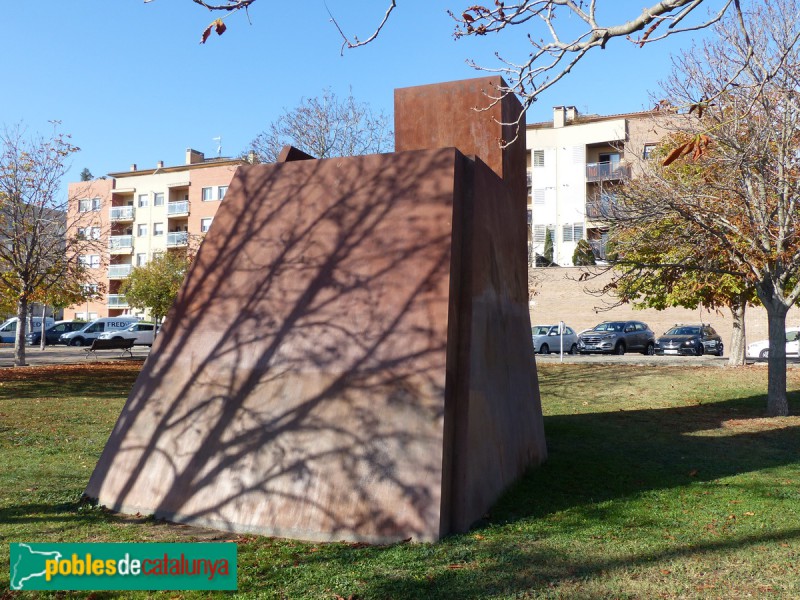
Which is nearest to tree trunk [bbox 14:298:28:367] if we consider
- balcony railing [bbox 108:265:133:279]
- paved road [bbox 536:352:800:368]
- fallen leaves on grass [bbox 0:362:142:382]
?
fallen leaves on grass [bbox 0:362:142:382]

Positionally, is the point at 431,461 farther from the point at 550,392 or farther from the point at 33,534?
the point at 550,392

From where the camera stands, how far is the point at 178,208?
55750 mm

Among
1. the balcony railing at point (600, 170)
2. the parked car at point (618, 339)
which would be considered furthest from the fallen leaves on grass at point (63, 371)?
the balcony railing at point (600, 170)

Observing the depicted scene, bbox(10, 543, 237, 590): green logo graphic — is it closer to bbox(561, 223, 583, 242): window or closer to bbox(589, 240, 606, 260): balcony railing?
bbox(589, 240, 606, 260): balcony railing

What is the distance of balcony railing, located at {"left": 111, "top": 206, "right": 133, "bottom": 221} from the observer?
190 ft

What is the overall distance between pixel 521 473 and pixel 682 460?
287cm

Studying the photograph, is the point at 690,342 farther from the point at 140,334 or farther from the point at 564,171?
the point at 140,334

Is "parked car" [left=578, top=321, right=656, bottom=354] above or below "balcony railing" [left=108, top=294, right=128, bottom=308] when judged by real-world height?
below

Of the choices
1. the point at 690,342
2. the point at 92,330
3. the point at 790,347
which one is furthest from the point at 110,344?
the point at 790,347

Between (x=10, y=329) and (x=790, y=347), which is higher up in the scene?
(x=10, y=329)

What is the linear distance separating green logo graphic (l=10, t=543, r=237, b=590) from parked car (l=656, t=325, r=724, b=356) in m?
30.8

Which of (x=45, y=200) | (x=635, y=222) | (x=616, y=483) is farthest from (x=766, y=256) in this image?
(x=45, y=200)

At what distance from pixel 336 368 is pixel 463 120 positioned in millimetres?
3745

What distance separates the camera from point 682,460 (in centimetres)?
893
